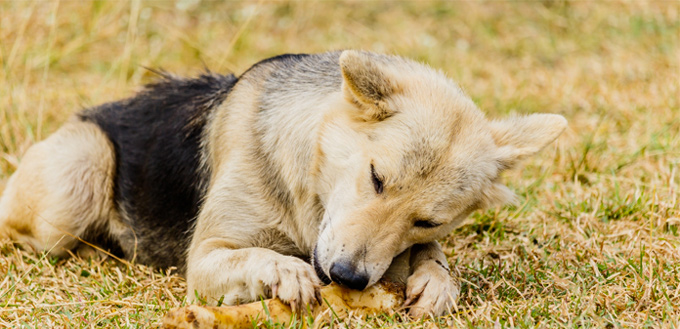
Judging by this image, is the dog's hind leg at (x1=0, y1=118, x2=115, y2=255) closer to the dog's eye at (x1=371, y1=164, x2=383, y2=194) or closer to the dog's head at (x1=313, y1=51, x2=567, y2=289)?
the dog's head at (x1=313, y1=51, x2=567, y2=289)

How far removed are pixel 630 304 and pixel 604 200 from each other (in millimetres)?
1871

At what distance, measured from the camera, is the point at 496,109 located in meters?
7.95

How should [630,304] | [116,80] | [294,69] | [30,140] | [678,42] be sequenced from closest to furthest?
[630,304]
[294,69]
[30,140]
[116,80]
[678,42]

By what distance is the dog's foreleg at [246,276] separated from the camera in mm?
3764

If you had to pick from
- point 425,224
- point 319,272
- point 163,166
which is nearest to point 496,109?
point 163,166

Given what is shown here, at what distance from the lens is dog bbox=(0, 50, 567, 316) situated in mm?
3879

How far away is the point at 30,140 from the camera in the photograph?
267 inches

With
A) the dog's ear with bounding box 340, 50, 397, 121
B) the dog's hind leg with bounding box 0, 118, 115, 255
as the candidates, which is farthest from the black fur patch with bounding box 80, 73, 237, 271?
the dog's ear with bounding box 340, 50, 397, 121

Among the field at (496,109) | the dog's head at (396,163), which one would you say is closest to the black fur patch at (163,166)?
the field at (496,109)

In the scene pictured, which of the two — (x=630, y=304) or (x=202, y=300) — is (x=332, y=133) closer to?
(x=202, y=300)

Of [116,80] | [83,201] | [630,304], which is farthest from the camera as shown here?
[116,80]

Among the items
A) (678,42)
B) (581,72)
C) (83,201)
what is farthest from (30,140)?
(678,42)

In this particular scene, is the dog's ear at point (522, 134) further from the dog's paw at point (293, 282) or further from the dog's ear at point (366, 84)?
the dog's paw at point (293, 282)

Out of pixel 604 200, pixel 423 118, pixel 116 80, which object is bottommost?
pixel 604 200
